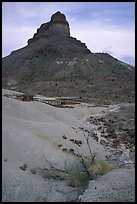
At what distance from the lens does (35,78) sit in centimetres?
6494

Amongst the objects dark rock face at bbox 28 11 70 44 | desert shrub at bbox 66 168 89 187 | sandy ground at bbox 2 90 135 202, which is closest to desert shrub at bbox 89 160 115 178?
desert shrub at bbox 66 168 89 187

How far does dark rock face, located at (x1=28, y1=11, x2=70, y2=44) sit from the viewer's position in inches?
3285

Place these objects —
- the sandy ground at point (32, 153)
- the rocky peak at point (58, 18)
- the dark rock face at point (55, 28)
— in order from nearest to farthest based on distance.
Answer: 1. the sandy ground at point (32, 153)
2. the dark rock face at point (55, 28)
3. the rocky peak at point (58, 18)

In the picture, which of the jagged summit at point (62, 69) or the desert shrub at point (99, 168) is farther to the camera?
the jagged summit at point (62, 69)

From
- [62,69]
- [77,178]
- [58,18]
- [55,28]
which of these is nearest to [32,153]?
[77,178]

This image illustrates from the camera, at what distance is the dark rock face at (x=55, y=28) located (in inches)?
3285

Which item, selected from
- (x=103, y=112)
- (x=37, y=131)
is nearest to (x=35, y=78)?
(x=103, y=112)

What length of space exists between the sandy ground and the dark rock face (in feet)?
221

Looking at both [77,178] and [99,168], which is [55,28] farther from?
[77,178]

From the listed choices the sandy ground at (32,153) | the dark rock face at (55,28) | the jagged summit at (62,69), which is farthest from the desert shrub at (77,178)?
the dark rock face at (55,28)

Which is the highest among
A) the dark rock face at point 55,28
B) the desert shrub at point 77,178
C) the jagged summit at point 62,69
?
the dark rock face at point 55,28

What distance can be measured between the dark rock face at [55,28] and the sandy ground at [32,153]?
67287 mm

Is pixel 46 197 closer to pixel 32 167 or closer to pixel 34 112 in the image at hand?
pixel 32 167

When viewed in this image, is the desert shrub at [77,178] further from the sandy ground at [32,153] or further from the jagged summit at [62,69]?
the jagged summit at [62,69]
